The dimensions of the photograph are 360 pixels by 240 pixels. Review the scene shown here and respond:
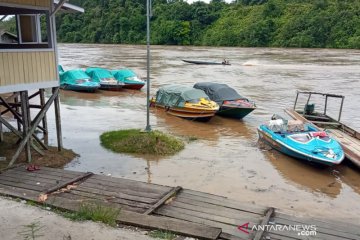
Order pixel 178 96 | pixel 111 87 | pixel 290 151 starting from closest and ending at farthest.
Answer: pixel 290 151, pixel 178 96, pixel 111 87

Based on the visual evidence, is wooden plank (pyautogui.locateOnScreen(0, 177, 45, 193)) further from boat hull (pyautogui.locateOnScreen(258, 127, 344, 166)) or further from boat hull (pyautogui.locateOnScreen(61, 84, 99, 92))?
boat hull (pyautogui.locateOnScreen(61, 84, 99, 92))

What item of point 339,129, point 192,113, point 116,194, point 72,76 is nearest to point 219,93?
point 192,113

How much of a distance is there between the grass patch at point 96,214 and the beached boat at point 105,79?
77.3 ft

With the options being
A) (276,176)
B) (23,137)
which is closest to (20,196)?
(23,137)

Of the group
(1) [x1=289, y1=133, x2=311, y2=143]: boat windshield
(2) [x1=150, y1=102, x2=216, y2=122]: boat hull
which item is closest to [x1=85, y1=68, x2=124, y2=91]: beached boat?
(2) [x1=150, y1=102, x2=216, y2=122]: boat hull

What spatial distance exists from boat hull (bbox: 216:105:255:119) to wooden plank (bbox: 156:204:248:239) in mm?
13781

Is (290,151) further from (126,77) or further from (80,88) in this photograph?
(126,77)

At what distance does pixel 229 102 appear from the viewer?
69.5 ft

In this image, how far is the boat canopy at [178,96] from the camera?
68.4 feet

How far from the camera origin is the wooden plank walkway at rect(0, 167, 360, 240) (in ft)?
21.1

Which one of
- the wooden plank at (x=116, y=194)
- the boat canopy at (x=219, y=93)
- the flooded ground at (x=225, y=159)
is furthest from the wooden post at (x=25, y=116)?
the boat canopy at (x=219, y=93)

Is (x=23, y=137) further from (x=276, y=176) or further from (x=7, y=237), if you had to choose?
(x=276, y=176)

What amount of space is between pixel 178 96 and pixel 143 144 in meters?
7.12

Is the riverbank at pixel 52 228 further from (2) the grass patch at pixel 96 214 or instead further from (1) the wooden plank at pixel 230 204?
(1) the wooden plank at pixel 230 204
